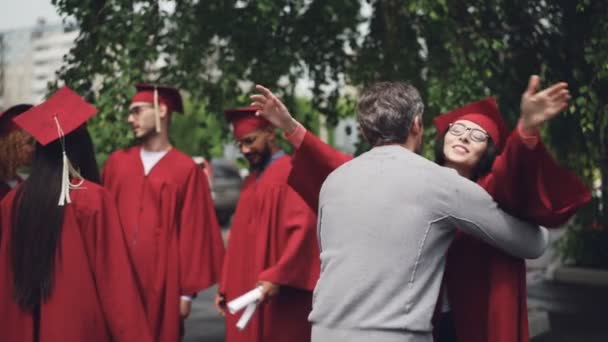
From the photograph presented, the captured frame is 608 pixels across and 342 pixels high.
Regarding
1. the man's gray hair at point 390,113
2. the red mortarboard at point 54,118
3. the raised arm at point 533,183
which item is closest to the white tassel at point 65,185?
the red mortarboard at point 54,118

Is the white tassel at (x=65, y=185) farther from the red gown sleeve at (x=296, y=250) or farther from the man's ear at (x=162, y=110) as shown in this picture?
the man's ear at (x=162, y=110)

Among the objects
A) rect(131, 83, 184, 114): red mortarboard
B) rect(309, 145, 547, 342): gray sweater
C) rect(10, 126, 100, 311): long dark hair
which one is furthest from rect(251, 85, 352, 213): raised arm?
rect(131, 83, 184, 114): red mortarboard

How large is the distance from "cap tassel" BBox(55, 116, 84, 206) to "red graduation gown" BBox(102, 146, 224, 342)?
4.92 feet

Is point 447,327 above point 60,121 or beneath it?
beneath

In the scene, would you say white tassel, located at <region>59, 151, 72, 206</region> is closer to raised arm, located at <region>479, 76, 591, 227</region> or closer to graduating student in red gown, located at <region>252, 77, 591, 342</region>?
graduating student in red gown, located at <region>252, 77, 591, 342</region>

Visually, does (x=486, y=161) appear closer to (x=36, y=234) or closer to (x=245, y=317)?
(x=245, y=317)

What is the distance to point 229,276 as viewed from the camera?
523 cm

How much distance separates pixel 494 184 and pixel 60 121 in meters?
1.88

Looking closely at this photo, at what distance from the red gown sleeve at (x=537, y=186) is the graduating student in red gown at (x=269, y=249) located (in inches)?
78.5

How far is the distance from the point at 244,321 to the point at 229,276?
1.37 m

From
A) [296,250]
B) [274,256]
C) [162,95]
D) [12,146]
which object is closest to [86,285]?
[12,146]

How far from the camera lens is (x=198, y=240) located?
5.48m

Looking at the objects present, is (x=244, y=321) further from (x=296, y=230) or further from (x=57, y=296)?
(x=296, y=230)

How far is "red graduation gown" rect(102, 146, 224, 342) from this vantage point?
5.37 meters
